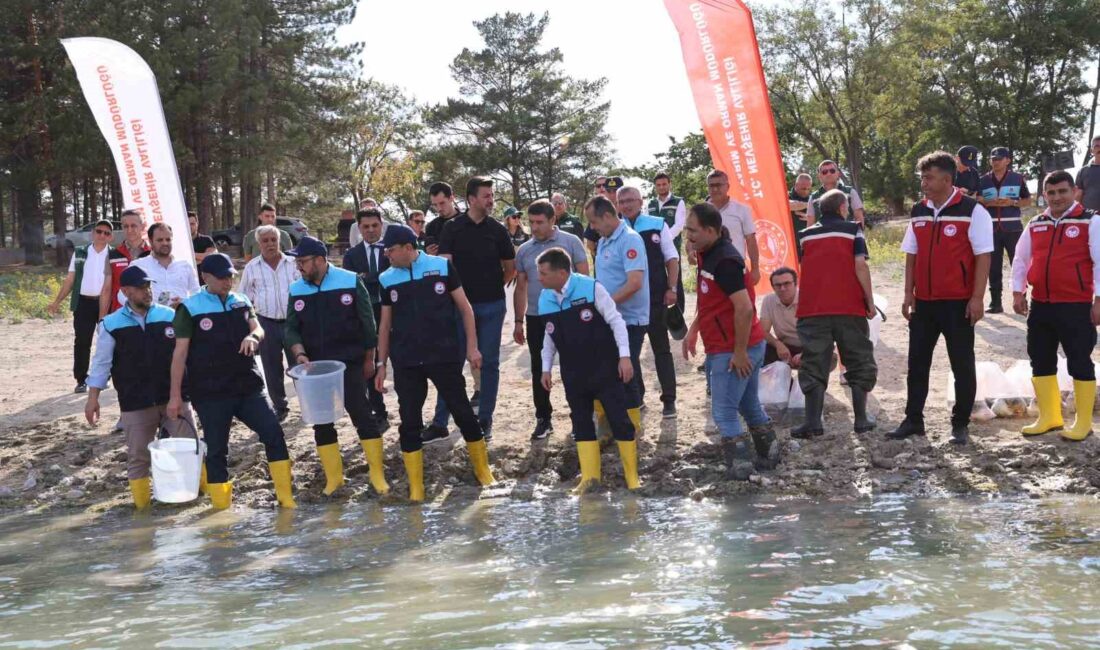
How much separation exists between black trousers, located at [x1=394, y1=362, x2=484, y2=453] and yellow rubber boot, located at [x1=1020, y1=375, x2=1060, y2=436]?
13.1 feet

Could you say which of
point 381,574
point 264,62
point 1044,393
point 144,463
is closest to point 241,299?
point 144,463

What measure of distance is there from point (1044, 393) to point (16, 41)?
33.7m

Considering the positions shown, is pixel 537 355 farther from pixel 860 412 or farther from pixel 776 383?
pixel 860 412

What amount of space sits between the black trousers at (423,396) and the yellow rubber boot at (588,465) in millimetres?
801

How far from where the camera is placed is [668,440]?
841 centimetres

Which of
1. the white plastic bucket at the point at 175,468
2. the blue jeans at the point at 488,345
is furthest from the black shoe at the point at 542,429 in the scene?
the white plastic bucket at the point at 175,468

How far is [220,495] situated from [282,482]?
44 centimetres

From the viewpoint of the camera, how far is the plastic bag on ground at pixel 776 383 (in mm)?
8641

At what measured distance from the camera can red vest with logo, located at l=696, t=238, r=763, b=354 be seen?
277 inches

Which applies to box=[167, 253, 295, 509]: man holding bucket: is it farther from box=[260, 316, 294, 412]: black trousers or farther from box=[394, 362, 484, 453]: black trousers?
box=[260, 316, 294, 412]: black trousers

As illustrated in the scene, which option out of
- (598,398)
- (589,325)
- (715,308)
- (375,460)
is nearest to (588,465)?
(598,398)

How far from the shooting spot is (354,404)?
787 cm

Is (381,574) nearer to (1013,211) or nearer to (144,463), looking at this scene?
(144,463)

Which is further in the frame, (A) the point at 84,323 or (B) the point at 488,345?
(A) the point at 84,323
